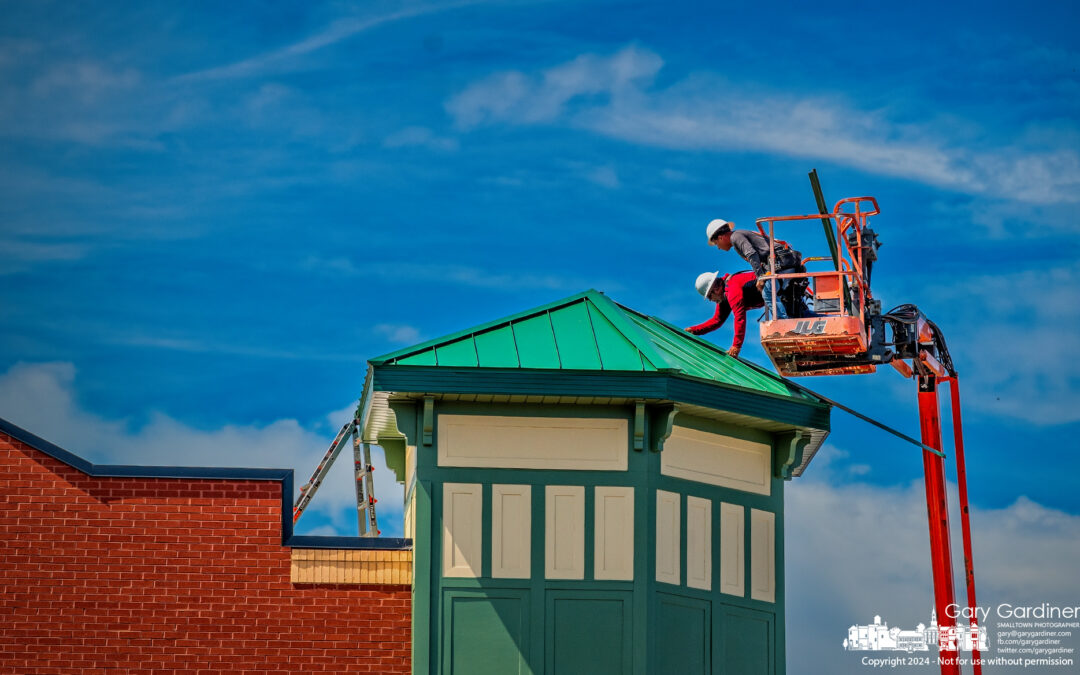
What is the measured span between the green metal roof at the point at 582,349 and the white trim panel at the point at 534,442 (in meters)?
0.74

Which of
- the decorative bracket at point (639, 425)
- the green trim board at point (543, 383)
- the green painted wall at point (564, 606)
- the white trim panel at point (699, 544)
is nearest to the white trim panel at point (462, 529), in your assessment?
the green painted wall at point (564, 606)

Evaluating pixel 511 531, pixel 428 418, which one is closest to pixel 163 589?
pixel 428 418

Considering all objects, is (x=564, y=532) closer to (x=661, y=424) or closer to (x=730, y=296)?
(x=661, y=424)

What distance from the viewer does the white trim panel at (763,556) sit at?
63.5 feet

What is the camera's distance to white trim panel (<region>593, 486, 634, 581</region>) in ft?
59.8

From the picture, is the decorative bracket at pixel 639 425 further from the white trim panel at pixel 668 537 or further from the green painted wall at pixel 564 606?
the white trim panel at pixel 668 537

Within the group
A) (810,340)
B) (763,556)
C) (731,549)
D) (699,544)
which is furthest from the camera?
(810,340)

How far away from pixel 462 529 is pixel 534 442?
4.36 ft

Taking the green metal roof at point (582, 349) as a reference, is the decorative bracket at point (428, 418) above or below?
below

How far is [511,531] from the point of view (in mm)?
18328

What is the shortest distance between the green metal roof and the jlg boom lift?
2023 mm

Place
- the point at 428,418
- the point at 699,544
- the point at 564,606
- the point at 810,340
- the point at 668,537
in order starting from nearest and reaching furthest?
the point at 564,606, the point at 428,418, the point at 668,537, the point at 699,544, the point at 810,340

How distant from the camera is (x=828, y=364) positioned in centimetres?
2297

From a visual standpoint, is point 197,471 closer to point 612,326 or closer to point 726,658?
point 612,326
